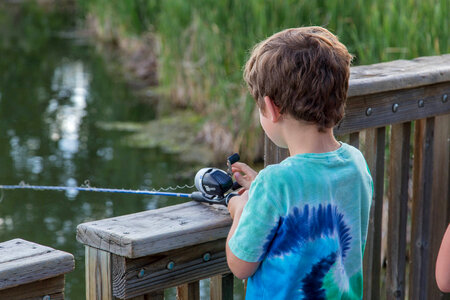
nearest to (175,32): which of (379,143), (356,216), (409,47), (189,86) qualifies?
(189,86)

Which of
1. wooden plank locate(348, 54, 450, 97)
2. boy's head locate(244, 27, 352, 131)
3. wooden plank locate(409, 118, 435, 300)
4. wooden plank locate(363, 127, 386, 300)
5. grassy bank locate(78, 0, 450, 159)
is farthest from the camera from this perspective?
grassy bank locate(78, 0, 450, 159)

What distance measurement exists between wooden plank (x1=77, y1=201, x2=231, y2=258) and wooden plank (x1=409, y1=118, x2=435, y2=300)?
74cm

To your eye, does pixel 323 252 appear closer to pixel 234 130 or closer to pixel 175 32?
pixel 234 130

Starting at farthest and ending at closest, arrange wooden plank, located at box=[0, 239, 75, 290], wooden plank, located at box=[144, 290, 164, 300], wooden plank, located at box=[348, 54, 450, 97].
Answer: wooden plank, located at box=[348, 54, 450, 97]
wooden plank, located at box=[144, 290, 164, 300]
wooden plank, located at box=[0, 239, 75, 290]

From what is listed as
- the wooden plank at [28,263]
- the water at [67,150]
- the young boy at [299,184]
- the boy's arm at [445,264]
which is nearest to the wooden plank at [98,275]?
the wooden plank at [28,263]

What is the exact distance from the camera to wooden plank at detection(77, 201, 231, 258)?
49.2 inches

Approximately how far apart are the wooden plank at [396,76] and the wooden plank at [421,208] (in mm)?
131

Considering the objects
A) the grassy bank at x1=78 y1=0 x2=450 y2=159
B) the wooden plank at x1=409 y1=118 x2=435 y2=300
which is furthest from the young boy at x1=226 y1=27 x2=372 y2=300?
the grassy bank at x1=78 y1=0 x2=450 y2=159

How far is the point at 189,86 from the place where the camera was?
7750 millimetres

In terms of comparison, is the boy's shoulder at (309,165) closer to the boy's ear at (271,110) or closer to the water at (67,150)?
the boy's ear at (271,110)

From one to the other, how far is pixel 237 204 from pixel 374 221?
596 mm

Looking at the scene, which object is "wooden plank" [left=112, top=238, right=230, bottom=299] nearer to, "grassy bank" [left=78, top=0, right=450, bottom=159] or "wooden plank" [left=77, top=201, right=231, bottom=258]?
"wooden plank" [left=77, top=201, right=231, bottom=258]

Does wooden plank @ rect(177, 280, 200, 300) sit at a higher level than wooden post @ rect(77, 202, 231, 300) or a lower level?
lower

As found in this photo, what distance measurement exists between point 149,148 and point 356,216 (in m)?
5.50
